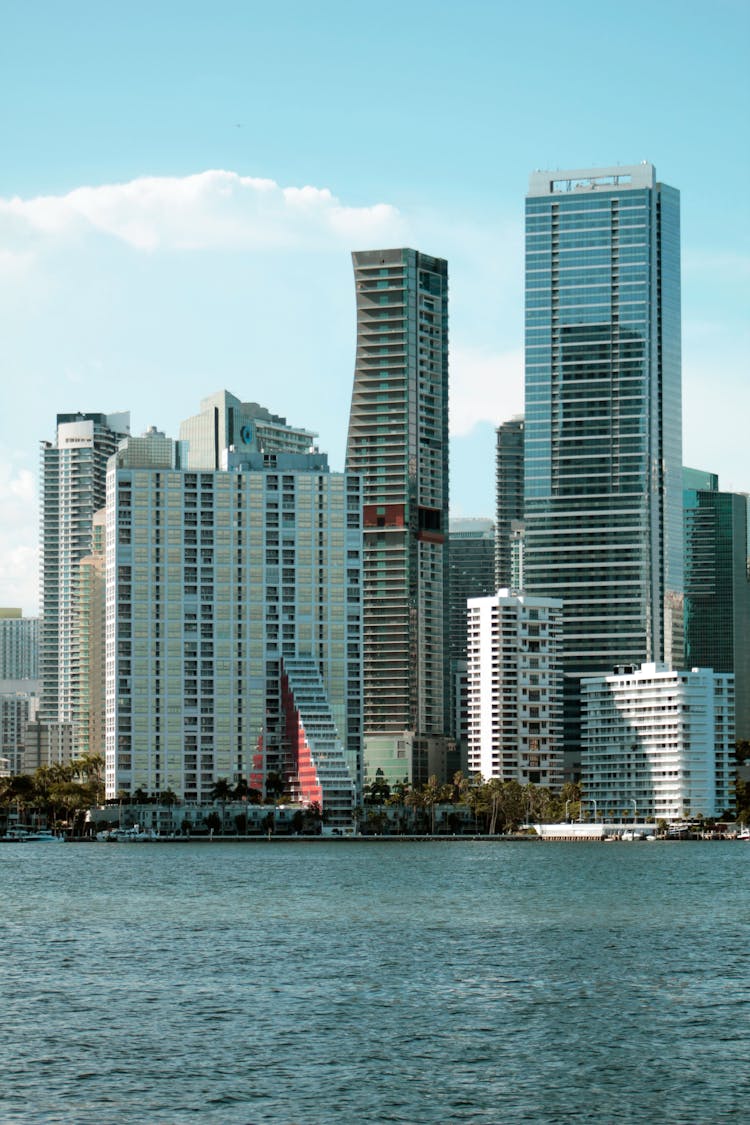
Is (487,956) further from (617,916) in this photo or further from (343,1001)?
(617,916)

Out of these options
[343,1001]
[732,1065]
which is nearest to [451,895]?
[343,1001]

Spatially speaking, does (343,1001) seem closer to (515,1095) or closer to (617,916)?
(515,1095)

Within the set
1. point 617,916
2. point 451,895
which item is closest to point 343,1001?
point 617,916

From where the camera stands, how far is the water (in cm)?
7675

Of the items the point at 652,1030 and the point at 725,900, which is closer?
the point at 652,1030

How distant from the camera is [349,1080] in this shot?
8112 centimetres

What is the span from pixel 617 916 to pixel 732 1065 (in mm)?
78847

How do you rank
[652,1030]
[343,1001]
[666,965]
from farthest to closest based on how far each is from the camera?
[666,965], [343,1001], [652,1030]

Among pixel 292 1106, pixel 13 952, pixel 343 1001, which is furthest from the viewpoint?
pixel 13 952

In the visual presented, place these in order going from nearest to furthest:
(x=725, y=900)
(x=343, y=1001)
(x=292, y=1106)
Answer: (x=292, y=1106) < (x=343, y=1001) < (x=725, y=900)

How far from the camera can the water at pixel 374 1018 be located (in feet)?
252

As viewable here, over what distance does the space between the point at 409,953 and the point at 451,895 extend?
62715mm

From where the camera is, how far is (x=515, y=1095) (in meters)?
77.8

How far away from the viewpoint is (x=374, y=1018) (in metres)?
98.0
